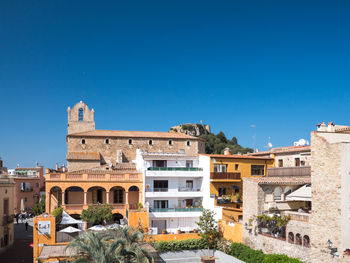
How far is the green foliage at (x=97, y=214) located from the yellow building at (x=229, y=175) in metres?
10.9

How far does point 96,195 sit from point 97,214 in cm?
593

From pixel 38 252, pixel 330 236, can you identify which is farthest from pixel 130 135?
pixel 330 236

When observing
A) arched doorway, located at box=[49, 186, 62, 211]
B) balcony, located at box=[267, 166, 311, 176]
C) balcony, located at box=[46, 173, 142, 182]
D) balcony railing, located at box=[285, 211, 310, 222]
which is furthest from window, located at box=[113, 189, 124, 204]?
balcony railing, located at box=[285, 211, 310, 222]

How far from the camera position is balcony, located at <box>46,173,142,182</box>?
37.2 m

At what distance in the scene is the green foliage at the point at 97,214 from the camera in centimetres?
3400

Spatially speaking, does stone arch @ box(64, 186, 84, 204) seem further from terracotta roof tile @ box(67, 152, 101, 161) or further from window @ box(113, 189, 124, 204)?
terracotta roof tile @ box(67, 152, 101, 161)

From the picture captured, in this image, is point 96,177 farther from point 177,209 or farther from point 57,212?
point 177,209

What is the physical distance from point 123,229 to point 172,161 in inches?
719

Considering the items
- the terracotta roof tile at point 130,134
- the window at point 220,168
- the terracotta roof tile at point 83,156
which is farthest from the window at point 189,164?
the terracotta roof tile at point 83,156

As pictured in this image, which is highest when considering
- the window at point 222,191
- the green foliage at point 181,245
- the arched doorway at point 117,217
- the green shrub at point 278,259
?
the window at point 222,191

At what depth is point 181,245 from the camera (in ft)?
105

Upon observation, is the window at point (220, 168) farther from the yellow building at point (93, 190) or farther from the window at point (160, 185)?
the yellow building at point (93, 190)

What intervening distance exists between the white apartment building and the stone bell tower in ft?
62.0

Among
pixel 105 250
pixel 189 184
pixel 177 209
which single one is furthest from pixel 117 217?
pixel 105 250
